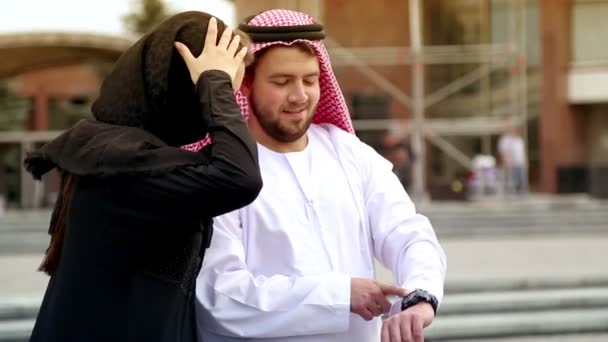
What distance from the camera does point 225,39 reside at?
1980 mm

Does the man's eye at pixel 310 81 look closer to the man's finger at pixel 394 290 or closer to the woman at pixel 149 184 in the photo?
the woman at pixel 149 184

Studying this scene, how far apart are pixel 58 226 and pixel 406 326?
718mm

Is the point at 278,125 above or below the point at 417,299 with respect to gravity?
above

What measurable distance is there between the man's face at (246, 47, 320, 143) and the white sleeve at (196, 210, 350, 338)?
1.01 feet

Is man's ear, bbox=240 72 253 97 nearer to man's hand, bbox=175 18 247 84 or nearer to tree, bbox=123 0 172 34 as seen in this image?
man's hand, bbox=175 18 247 84

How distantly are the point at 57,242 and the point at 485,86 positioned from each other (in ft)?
69.1

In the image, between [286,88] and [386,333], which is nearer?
[386,333]

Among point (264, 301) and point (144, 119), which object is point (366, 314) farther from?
point (144, 119)

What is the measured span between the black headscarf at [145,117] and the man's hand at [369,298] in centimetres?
44

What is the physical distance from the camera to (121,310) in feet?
6.23

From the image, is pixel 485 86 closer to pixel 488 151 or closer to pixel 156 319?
pixel 488 151

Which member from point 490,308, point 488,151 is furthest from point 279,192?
point 488,151

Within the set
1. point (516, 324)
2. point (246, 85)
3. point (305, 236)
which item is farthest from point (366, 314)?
point (516, 324)

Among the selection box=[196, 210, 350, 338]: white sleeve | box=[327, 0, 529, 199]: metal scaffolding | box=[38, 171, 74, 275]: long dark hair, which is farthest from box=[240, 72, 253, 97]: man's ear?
box=[327, 0, 529, 199]: metal scaffolding
